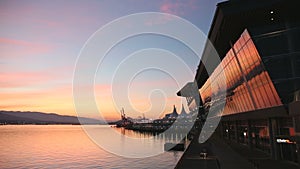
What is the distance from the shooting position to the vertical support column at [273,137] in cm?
2566

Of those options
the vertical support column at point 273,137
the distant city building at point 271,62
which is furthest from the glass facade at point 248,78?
the vertical support column at point 273,137

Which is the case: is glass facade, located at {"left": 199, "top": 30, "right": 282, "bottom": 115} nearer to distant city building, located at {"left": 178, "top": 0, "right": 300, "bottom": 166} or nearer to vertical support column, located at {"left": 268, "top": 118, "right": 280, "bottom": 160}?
distant city building, located at {"left": 178, "top": 0, "right": 300, "bottom": 166}

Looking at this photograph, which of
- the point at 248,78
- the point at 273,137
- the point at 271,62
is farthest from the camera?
the point at 248,78

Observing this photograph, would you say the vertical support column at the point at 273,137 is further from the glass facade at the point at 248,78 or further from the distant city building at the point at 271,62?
the glass facade at the point at 248,78

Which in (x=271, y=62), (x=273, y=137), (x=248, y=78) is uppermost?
(x=271, y=62)

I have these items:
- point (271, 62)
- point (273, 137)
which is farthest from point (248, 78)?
point (273, 137)

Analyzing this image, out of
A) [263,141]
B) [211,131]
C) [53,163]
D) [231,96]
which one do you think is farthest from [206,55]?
[211,131]

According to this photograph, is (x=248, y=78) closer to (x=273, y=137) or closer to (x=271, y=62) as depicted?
(x=271, y=62)

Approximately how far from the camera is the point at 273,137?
2658 cm

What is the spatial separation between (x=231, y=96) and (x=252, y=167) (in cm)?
2068

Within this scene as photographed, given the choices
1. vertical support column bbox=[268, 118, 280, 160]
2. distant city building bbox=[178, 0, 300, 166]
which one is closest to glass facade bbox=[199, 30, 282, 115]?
distant city building bbox=[178, 0, 300, 166]

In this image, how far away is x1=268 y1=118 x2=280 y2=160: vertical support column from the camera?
2566 cm

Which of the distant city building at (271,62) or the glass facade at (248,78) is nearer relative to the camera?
the distant city building at (271,62)

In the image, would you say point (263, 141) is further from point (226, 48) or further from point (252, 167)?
point (226, 48)
